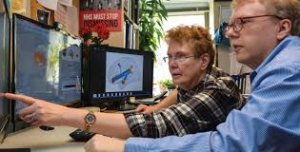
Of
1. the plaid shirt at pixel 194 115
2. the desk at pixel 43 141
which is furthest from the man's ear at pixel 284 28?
the desk at pixel 43 141

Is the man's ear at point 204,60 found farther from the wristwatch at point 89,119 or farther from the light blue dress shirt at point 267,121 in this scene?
the light blue dress shirt at point 267,121

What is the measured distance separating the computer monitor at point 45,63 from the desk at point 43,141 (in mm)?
108

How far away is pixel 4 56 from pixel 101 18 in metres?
1.36

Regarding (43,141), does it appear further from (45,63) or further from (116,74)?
(116,74)

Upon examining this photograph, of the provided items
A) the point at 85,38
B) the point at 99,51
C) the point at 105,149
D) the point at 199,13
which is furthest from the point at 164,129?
the point at 199,13

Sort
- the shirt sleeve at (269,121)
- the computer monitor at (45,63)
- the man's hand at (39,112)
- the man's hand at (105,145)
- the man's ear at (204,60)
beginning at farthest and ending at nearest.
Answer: the man's ear at (204,60) → the computer monitor at (45,63) → the man's hand at (39,112) → the man's hand at (105,145) → the shirt sleeve at (269,121)

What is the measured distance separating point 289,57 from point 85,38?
1.75 meters

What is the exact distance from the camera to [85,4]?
100 inches

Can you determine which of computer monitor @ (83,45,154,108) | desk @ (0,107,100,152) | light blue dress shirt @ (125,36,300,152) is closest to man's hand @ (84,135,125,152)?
light blue dress shirt @ (125,36,300,152)

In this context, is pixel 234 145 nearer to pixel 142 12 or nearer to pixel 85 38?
pixel 85 38

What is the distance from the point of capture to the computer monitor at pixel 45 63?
123 centimetres

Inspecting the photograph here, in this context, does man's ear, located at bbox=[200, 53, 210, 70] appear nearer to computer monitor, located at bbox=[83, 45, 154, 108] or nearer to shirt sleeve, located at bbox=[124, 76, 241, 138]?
shirt sleeve, located at bbox=[124, 76, 241, 138]

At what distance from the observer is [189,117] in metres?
1.20

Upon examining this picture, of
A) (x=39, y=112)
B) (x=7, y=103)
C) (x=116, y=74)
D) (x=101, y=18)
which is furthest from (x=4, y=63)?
(x=101, y=18)
